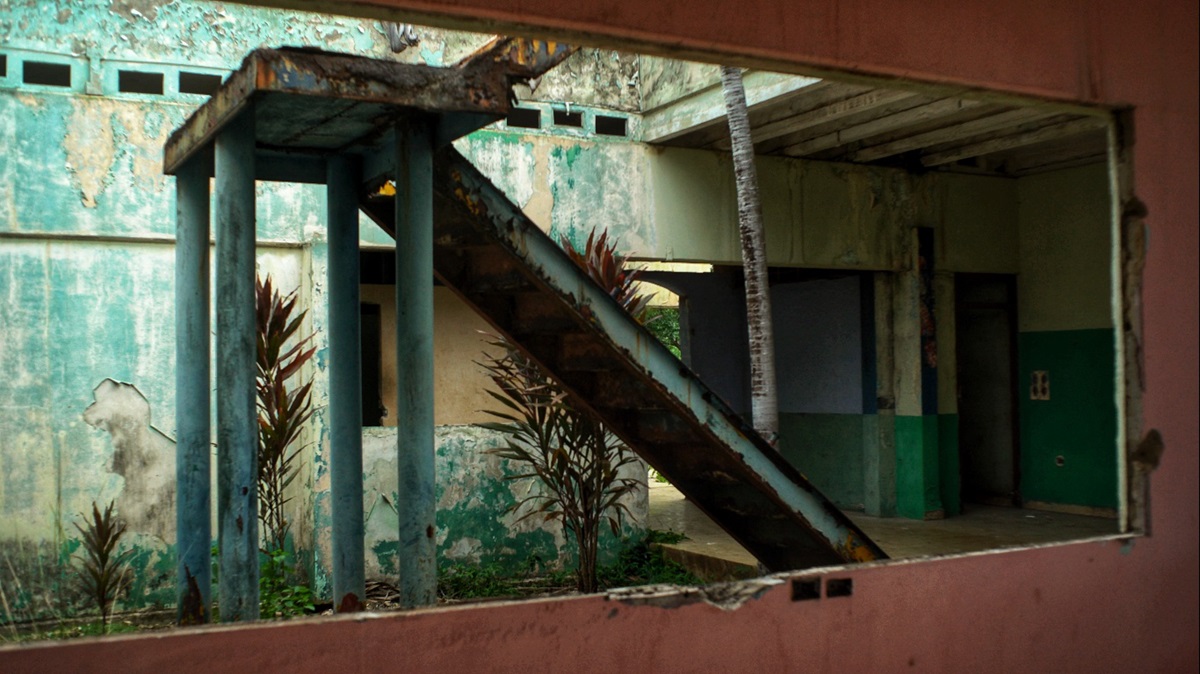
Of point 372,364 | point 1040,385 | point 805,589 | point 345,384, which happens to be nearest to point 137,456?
point 372,364

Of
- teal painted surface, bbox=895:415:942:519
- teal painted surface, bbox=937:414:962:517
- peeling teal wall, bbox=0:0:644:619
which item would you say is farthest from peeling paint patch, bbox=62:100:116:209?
teal painted surface, bbox=937:414:962:517

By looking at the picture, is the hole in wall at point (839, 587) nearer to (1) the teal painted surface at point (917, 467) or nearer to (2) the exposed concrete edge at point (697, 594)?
(2) the exposed concrete edge at point (697, 594)

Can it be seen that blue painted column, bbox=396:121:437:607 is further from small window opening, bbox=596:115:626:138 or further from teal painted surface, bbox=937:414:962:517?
teal painted surface, bbox=937:414:962:517

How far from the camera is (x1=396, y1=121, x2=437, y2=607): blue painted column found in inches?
157

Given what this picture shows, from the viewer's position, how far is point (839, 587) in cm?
311

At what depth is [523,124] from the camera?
316 inches

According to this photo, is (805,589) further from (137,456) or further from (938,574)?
(137,456)

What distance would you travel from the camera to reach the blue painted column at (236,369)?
3.72 metres

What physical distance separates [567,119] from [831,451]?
4.74m

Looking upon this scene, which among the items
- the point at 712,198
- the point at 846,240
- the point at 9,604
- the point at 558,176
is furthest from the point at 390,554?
the point at 846,240

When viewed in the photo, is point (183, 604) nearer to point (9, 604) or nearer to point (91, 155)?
point (9, 604)

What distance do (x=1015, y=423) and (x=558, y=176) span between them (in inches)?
221

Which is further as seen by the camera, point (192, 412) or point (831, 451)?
point (831, 451)

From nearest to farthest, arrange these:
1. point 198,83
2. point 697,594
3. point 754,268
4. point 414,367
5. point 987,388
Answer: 1. point 697,594
2. point 414,367
3. point 754,268
4. point 198,83
5. point 987,388
